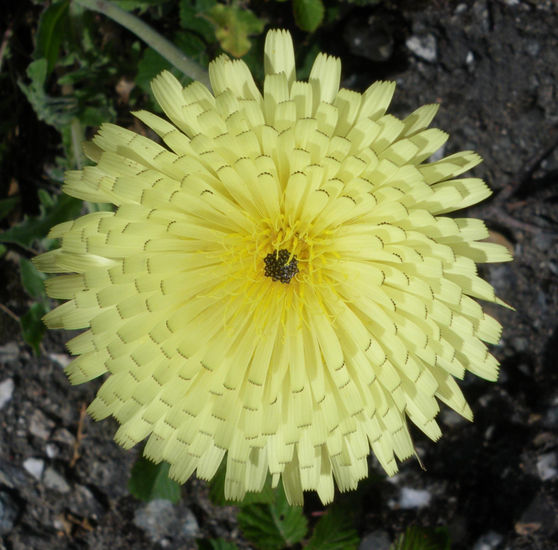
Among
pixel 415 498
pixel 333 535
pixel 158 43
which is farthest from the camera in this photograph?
pixel 415 498

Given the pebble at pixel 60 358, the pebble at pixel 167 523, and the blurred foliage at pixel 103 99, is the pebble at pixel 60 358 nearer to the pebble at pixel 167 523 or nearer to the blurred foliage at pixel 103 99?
the blurred foliage at pixel 103 99

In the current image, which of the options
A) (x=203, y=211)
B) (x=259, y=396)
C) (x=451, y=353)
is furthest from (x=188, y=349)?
(x=451, y=353)

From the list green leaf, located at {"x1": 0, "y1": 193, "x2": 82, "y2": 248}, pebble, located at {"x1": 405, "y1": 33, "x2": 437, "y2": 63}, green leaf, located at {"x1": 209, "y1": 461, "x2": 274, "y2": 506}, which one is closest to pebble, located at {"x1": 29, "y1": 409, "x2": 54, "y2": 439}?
green leaf, located at {"x1": 0, "y1": 193, "x2": 82, "y2": 248}

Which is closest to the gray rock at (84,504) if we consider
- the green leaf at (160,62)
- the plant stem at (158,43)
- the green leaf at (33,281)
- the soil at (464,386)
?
the soil at (464,386)

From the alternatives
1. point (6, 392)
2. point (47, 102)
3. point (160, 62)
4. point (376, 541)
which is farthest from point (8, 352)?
point (376, 541)

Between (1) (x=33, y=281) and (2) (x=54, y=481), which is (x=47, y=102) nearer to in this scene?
(1) (x=33, y=281)

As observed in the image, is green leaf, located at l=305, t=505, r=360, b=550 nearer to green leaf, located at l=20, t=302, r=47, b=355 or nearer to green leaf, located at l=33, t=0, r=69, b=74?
green leaf, located at l=20, t=302, r=47, b=355

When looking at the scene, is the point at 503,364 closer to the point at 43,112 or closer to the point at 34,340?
the point at 34,340
